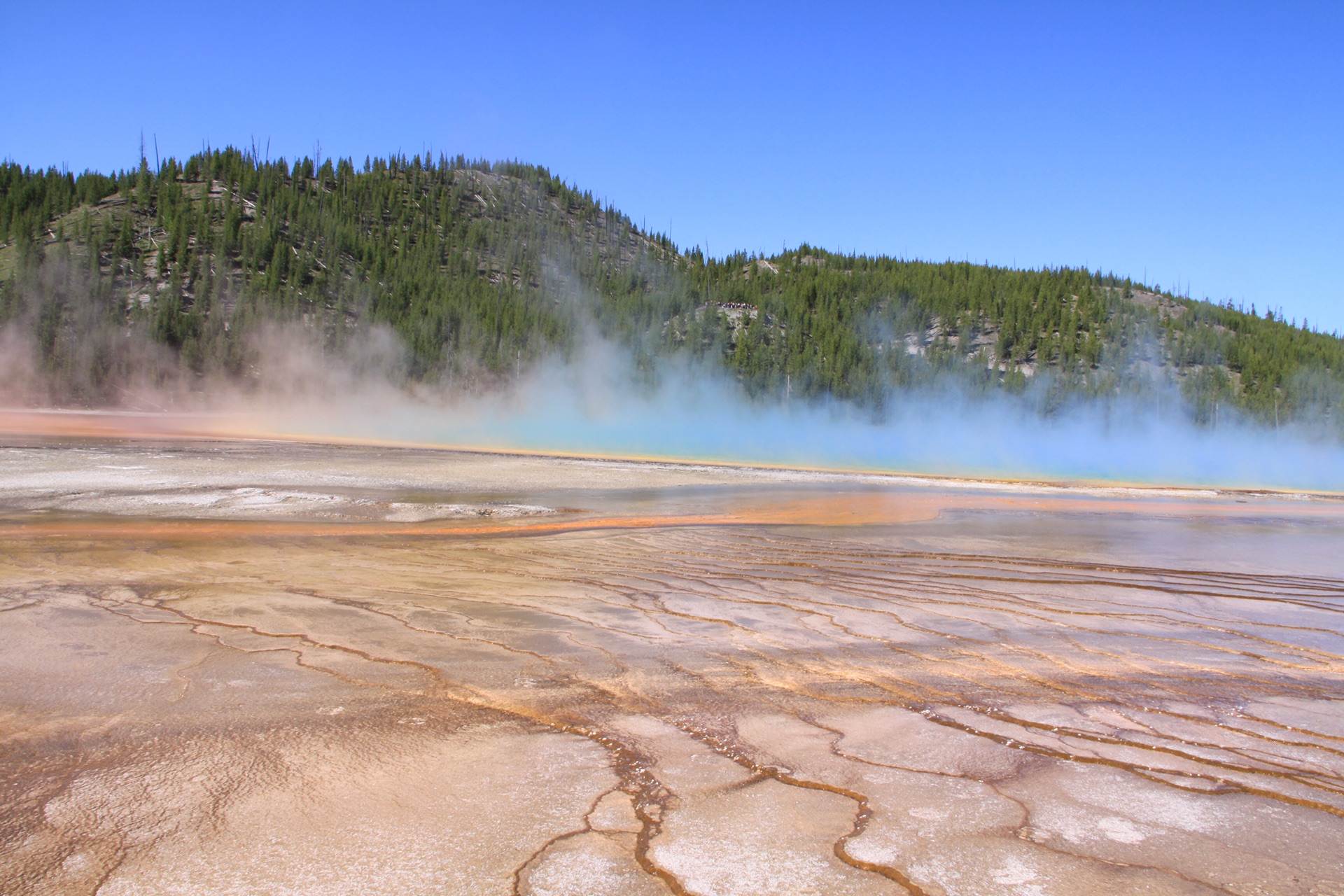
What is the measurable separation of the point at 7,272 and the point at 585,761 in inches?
3721

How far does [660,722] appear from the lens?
4145mm

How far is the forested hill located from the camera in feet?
239

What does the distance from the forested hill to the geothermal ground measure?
68767mm

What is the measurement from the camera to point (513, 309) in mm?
83875

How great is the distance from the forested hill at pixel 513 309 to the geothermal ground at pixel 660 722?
226ft

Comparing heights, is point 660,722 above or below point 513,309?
below

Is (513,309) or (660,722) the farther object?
(513,309)

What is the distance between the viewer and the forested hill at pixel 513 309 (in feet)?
239

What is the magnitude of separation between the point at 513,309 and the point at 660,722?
82.9m

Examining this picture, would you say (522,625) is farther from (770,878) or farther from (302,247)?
(302,247)

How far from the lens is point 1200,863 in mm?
2840

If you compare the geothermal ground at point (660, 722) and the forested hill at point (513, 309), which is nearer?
the geothermal ground at point (660, 722)

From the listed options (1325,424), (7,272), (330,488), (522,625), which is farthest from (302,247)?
(1325,424)

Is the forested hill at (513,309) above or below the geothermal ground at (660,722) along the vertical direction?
above
